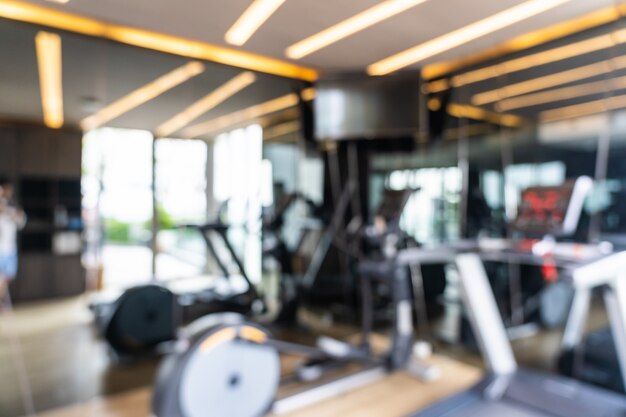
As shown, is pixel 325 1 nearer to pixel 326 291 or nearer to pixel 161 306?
pixel 161 306

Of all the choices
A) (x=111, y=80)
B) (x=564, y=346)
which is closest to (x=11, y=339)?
(x=111, y=80)

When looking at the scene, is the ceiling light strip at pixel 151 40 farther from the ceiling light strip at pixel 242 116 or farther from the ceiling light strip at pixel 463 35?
the ceiling light strip at pixel 463 35

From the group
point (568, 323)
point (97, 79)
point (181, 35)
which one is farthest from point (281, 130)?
point (568, 323)

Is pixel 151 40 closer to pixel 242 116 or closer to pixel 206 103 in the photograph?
pixel 206 103

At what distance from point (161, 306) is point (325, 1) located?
2801 millimetres

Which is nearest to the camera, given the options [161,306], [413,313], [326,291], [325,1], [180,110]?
[325,1]

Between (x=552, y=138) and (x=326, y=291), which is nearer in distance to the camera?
(x=552, y=138)

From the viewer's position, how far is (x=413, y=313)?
4289 mm

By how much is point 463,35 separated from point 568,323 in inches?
98.3

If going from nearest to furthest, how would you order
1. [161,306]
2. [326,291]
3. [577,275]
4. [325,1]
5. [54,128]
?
[577,275], [325,1], [54,128], [161,306], [326,291]

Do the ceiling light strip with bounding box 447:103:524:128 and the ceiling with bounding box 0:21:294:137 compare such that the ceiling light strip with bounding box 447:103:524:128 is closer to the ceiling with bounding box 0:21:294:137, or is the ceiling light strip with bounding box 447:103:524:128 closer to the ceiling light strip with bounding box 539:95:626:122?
the ceiling light strip with bounding box 539:95:626:122

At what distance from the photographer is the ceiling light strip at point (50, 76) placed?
9.78 ft

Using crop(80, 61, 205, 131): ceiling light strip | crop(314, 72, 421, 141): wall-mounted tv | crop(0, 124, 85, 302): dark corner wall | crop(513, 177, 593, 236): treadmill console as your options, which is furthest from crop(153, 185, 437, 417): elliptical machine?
crop(80, 61, 205, 131): ceiling light strip

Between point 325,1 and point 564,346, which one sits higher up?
point 325,1
